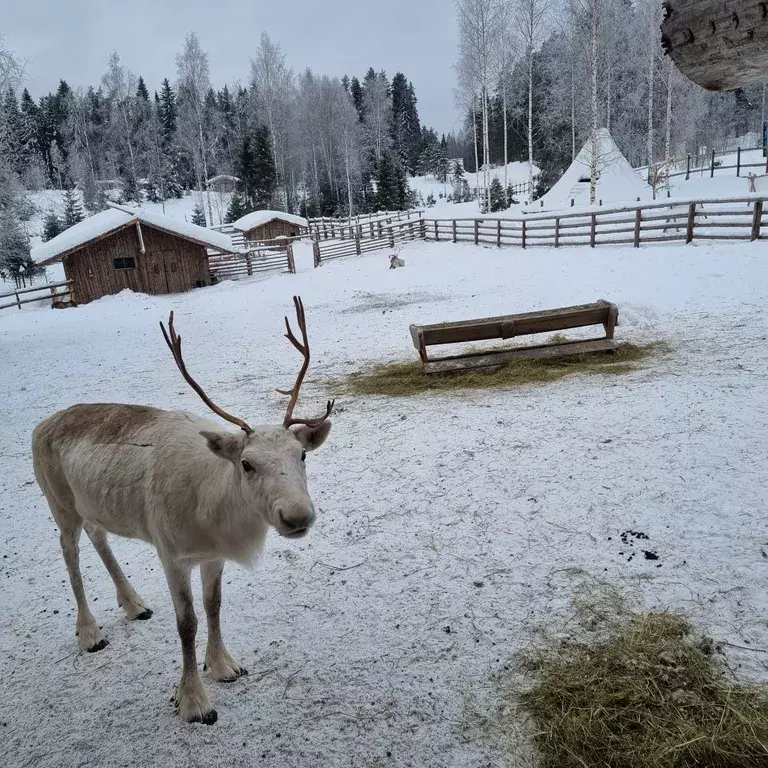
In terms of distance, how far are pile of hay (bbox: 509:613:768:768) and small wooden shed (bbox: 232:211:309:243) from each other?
33.2m

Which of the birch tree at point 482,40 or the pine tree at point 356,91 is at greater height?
the pine tree at point 356,91

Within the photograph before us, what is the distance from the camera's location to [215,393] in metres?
8.29

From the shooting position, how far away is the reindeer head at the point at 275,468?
2406 mm

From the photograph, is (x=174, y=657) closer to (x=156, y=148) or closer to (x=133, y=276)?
(x=133, y=276)

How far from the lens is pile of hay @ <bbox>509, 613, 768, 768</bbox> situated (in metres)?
2.48

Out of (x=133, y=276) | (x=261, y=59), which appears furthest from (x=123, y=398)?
(x=261, y=59)

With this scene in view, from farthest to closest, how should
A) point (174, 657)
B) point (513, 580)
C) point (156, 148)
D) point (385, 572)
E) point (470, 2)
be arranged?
point (156, 148) < point (470, 2) < point (385, 572) < point (513, 580) < point (174, 657)

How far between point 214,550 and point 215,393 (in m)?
5.57

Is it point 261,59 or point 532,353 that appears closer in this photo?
point 532,353

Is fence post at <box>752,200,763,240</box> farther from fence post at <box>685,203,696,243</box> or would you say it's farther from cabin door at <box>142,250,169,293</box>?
cabin door at <box>142,250,169,293</box>

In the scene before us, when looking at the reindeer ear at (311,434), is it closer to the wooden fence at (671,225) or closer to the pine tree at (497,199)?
the wooden fence at (671,225)

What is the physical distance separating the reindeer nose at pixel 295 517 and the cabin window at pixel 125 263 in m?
22.9

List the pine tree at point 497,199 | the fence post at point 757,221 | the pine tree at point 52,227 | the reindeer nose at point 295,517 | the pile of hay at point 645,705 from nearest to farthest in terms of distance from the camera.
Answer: the reindeer nose at point 295,517
the pile of hay at point 645,705
the fence post at point 757,221
the pine tree at point 497,199
the pine tree at point 52,227

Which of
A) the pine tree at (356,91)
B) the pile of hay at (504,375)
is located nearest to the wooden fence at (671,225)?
the pile of hay at (504,375)
